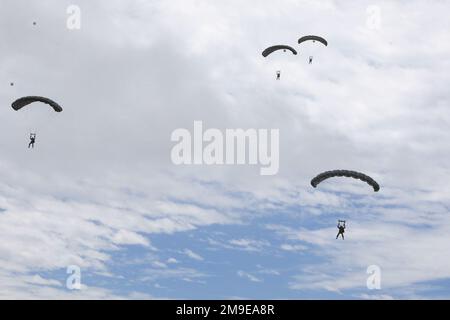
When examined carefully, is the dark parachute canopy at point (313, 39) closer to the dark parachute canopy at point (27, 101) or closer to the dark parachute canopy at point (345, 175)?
the dark parachute canopy at point (345, 175)

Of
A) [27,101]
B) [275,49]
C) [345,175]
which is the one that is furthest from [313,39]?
[27,101]

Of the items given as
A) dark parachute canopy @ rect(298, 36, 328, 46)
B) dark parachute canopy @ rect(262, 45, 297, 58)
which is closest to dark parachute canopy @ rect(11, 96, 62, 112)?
dark parachute canopy @ rect(262, 45, 297, 58)

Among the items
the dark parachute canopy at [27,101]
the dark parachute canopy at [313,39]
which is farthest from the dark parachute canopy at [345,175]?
the dark parachute canopy at [27,101]

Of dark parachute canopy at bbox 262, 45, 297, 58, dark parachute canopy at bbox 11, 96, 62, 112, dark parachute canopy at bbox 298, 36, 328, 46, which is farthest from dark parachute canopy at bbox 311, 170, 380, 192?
dark parachute canopy at bbox 11, 96, 62, 112

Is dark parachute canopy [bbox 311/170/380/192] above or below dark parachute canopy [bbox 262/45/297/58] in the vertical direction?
below

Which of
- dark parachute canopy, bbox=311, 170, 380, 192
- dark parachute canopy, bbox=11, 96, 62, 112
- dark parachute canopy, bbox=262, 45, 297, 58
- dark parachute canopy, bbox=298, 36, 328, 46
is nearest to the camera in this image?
dark parachute canopy, bbox=311, 170, 380, 192

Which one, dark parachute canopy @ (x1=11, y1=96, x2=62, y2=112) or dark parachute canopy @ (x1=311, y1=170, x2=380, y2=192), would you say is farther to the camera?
dark parachute canopy @ (x1=11, y1=96, x2=62, y2=112)

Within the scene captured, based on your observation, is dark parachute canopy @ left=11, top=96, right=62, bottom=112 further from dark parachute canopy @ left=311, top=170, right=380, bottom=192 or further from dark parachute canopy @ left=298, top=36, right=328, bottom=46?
dark parachute canopy @ left=298, top=36, right=328, bottom=46

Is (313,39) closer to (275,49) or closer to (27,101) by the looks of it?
(275,49)

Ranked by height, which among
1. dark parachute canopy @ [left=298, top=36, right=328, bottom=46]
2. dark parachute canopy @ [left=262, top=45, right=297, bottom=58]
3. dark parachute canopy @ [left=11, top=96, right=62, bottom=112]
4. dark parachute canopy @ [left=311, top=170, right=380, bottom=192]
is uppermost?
dark parachute canopy @ [left=298, top=36, right=328, bottom=46]

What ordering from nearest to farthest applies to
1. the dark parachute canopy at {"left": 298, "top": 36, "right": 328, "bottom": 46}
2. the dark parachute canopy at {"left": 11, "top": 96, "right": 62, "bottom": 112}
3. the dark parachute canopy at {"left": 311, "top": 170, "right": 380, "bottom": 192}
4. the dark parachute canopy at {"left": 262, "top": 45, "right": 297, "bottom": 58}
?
the dark parachute canopy at {"left": 311, "top": 170, "right": 380, "bottom": 192}, the dark parachute canopy at {"left": 11, "top": 96, "right": 62, "bottom": 112}, the dark parachute canopy at {"left": 298, "top": 36, "right": 328, "bottom": 46}, the dark parachute canopy at {"left": 262, "top": 45, "right": 297, "bottom": 58}
